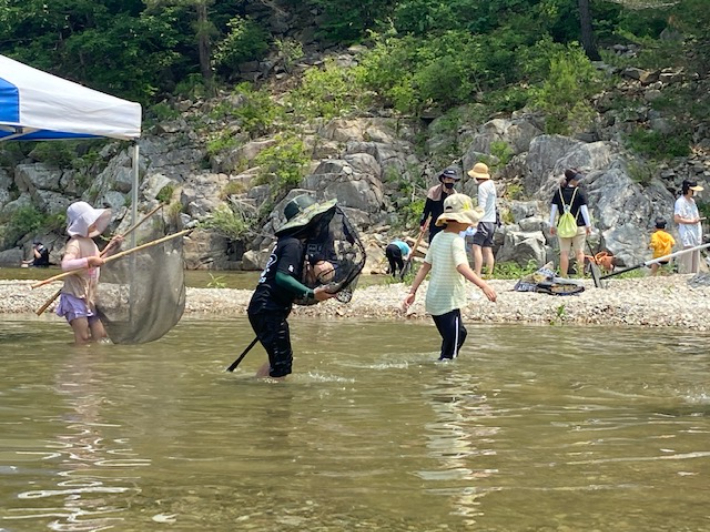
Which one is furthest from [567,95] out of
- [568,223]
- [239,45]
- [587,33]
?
[239,45]

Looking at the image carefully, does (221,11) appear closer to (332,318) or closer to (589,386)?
(332,318)

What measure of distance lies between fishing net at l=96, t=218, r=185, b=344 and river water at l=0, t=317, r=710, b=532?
1.02 feet

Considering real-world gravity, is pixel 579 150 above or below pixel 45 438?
above

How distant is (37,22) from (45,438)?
135ft

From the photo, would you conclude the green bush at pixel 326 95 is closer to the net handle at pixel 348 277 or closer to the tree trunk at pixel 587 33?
the tree trunk at pixel 587 33

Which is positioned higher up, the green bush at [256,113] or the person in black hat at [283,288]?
the green bush at [256,113]

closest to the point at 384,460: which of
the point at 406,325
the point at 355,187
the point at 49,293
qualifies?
the point at 406,325

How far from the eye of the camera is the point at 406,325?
41.4 ft

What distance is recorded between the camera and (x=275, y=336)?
7.75 meters

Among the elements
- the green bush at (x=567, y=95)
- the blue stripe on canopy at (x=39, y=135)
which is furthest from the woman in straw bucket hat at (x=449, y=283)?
the green bush at (x=567, y=95)

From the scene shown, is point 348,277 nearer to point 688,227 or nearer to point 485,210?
point 485,210

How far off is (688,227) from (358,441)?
43.7 ft

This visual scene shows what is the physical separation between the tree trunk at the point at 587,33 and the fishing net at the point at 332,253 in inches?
1009

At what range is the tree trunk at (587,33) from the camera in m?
31.8
